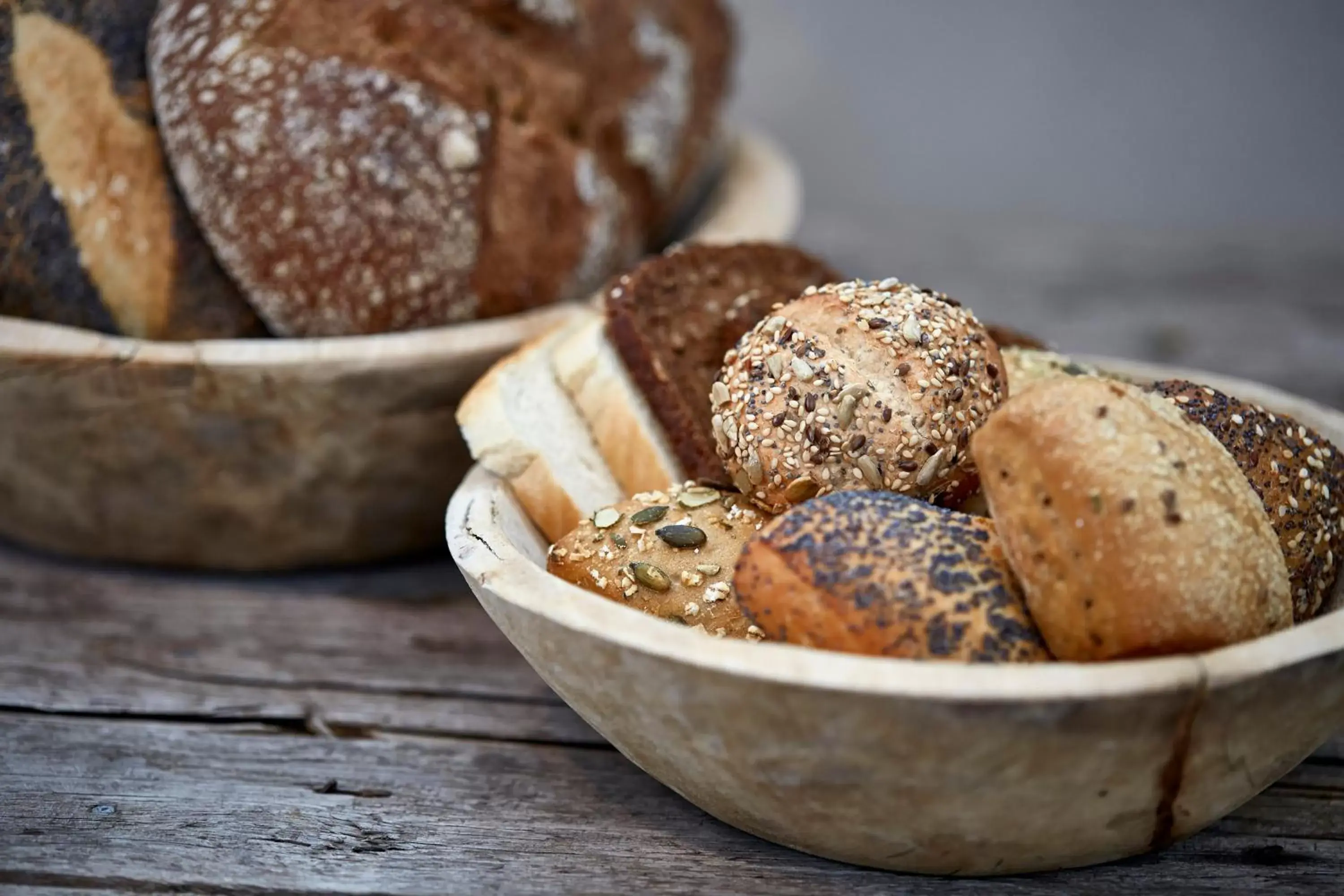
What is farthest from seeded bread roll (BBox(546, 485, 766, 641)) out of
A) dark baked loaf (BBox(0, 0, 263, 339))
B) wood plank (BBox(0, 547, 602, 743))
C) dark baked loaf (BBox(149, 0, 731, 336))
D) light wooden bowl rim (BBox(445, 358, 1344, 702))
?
dark baked loaf (BBox(0, 0, 263, 339))

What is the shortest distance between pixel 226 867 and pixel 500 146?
1.25 m

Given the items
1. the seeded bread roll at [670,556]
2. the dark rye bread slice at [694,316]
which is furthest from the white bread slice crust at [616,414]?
the seeded bread roll at [670,556]

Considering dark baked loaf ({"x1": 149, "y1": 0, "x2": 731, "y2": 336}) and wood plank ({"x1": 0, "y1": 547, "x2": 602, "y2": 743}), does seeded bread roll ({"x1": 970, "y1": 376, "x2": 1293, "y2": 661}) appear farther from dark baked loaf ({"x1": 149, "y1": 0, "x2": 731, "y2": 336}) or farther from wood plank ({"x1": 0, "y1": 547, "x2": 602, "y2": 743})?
dark baked loaf ({"x1": 149, "y1": 0, "x2": 731, "y2": 336})

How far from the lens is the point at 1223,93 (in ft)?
14.4

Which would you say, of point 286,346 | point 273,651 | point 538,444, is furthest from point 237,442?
point 538,444

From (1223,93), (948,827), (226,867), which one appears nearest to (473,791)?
(226,867)

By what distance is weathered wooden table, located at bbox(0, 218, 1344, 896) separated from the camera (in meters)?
1.32

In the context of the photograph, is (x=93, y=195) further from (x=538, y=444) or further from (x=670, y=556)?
(x=670, y=556)

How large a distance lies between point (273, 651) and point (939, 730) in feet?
3.83

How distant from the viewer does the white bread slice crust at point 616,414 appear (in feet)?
5.61

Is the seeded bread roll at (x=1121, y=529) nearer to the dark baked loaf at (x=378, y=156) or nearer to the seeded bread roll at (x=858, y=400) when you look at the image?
the seeded bread roll at (x=858, y=400)

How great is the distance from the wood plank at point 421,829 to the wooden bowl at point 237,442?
1.42 feet

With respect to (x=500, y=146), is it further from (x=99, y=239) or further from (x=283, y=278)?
(x=99, y=239)

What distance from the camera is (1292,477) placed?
4.59ft
